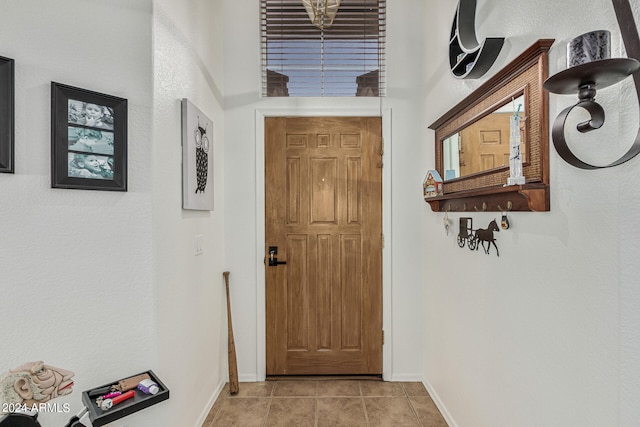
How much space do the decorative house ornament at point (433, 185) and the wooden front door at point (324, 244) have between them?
44 centimetres

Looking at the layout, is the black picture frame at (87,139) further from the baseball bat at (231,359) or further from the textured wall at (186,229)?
the baseball bat at (231,359)

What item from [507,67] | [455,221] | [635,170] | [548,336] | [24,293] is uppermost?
[507,67]

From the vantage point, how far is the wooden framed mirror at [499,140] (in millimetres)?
1141

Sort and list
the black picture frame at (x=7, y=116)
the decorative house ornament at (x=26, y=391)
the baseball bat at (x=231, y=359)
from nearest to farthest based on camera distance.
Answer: the decorative house ornament at (x=26, y=391) < the black picture frame at (x=7, y=116) < the baseball bat at (x=231, y=359)

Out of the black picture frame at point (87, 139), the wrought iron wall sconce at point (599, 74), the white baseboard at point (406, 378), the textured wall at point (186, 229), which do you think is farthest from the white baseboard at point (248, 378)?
the wrought iron wall sconce at point (599, 74)

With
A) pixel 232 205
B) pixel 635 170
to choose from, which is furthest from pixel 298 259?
pixel 635 170

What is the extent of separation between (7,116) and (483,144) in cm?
191

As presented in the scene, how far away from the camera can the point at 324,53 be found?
2578 mm

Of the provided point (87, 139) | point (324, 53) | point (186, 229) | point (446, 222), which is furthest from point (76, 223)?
point (324, 53)

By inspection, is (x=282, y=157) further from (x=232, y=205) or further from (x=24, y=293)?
(x=24, y=293)

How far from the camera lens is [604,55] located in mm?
811

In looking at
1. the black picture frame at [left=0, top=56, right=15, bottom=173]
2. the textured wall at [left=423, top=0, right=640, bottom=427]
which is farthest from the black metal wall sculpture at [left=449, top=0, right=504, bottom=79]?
the black picture frame at [left=0, top=56, right=15, bottom=173]

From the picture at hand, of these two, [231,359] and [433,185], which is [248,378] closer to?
[231,359]

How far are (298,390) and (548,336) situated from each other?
1.81 metres
